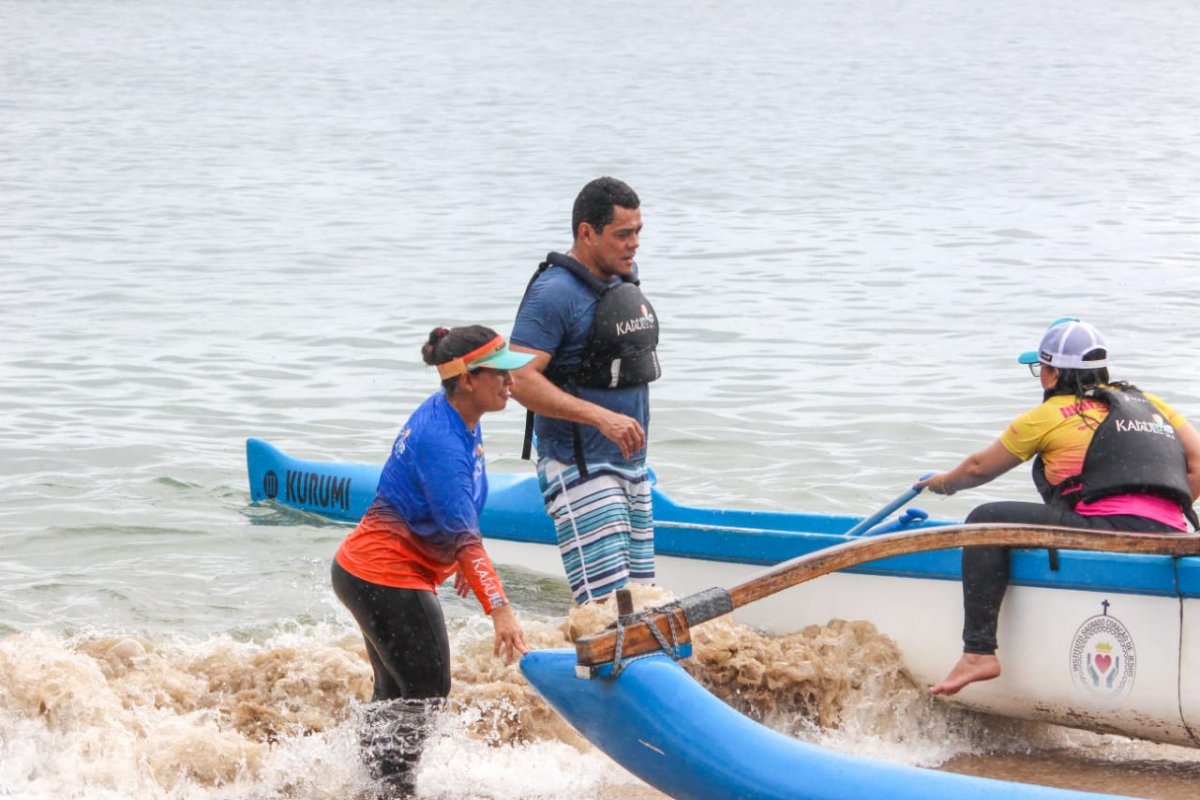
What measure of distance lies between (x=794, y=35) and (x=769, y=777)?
2358 inches

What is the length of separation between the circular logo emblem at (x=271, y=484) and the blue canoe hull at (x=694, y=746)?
580 centimetres

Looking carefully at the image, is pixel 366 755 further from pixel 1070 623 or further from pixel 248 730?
pixel 1070 623

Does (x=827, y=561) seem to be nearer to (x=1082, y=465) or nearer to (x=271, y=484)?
(x=1082, y=465)

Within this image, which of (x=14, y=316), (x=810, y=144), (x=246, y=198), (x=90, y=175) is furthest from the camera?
(x=810, y=144)

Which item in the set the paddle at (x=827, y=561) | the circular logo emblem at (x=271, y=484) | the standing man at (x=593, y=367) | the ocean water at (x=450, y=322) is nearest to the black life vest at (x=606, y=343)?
the standing man at (x=593, y=367)

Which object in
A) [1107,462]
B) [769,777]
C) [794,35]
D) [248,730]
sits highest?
[794,35]

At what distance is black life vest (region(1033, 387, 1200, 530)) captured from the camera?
614 centimetres

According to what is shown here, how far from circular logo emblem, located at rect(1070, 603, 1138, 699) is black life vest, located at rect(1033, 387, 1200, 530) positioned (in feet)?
1.54

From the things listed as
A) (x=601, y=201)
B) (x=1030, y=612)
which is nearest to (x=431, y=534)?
(x=601, y=201)

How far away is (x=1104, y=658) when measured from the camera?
6.16 m

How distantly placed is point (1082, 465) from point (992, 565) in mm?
502

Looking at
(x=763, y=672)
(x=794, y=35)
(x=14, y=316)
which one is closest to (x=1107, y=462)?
(x=763, y=672)

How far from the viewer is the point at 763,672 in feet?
22.5

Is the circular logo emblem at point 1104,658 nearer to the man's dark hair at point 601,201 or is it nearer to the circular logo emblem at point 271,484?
the man's dark hair at point 601,201
